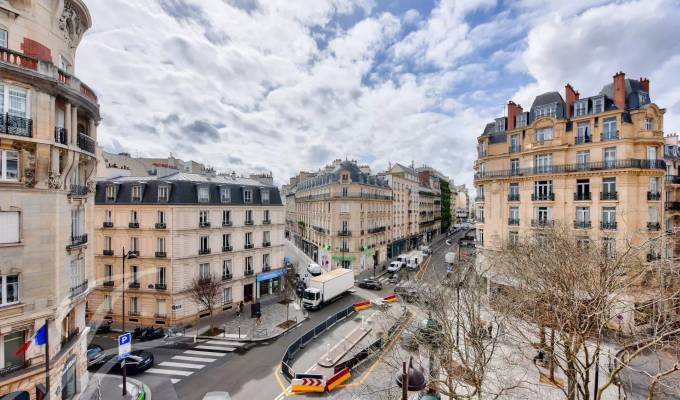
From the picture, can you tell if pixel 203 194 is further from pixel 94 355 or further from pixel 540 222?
pixel 540 222

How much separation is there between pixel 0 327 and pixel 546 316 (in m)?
22.3

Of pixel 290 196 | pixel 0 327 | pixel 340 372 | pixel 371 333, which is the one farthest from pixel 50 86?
pixel 290 196

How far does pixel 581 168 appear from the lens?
962 inches

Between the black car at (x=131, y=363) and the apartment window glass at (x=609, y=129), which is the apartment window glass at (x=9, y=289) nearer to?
the black car at (x=131, y=363)

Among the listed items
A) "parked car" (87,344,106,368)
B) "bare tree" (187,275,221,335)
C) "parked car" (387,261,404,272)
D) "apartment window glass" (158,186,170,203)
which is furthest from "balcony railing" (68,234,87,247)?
"parked car" (387,261,404,272)

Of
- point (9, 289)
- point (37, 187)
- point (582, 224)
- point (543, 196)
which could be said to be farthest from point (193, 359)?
point (582, 224)

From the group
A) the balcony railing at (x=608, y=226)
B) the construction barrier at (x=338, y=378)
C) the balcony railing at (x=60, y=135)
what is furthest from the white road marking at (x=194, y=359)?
the balcony railing at (x=608, y=226)

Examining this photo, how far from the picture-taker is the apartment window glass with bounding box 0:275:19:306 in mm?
11047

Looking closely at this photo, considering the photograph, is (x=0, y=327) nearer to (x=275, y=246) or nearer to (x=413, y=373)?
(x=413, y=373)

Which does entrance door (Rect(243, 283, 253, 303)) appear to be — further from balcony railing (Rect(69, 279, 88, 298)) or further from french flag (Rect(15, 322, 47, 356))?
french flag (Rect(15, 322, 47, 356))

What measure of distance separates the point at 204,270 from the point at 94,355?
8866 millimetres

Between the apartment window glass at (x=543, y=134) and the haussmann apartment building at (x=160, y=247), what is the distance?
29.7m

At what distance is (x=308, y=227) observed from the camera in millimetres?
53438

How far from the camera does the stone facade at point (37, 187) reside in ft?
36.3
